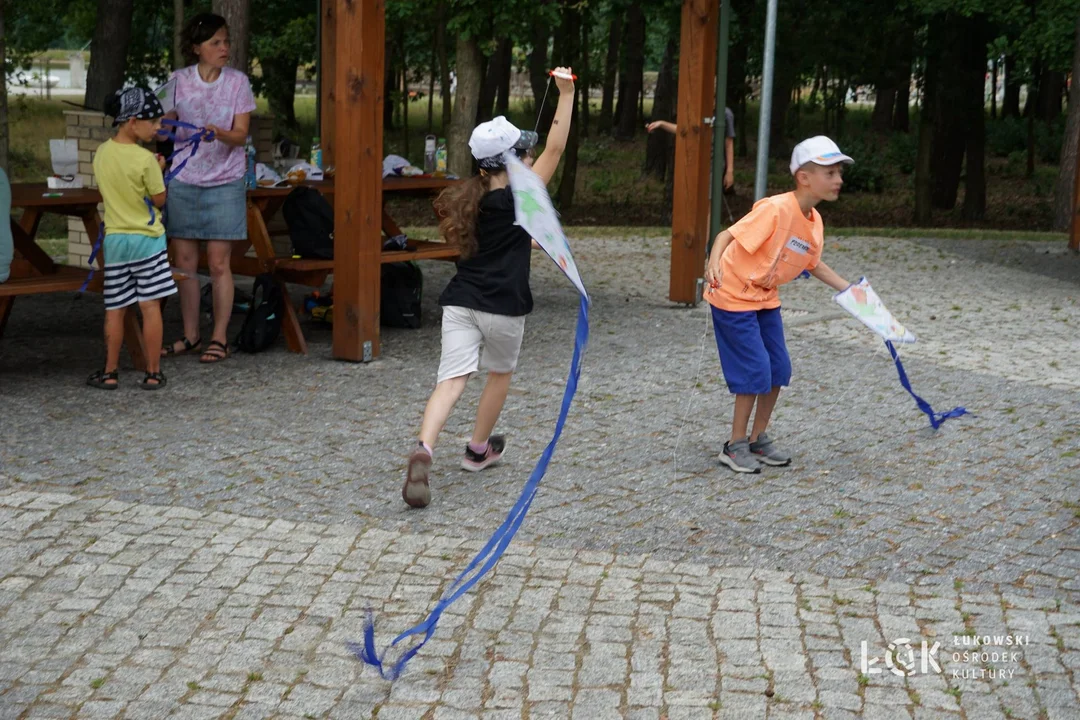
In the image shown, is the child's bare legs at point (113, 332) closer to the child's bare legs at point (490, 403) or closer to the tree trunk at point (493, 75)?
the child's bare legs at point (490, 403)

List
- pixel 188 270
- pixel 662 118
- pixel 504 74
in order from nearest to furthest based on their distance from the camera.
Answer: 1. pixel 188 270
2. pixel 662 118
3. pixel 504 74

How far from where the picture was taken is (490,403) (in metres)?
6.07

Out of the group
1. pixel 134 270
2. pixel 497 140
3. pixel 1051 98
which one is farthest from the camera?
pixel 1051 98

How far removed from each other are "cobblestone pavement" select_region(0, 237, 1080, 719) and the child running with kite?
0.42 metres

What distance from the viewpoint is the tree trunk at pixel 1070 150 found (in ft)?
59.4

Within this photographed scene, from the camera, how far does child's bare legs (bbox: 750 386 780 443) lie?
640 centimetres

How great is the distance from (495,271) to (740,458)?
1.51 m

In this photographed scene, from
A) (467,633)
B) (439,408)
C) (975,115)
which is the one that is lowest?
(467,633)

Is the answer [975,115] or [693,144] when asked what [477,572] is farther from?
[975,115]

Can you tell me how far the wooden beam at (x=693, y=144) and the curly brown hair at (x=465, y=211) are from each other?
5076 mm

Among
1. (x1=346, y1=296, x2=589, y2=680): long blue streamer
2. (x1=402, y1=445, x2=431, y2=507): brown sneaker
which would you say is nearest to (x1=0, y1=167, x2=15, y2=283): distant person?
(x1=402, y1=445, x2=431, y2=507): brown sneaker

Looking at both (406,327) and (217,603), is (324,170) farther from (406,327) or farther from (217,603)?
(217,603)

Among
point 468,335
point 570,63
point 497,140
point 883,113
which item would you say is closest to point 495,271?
point 468,335

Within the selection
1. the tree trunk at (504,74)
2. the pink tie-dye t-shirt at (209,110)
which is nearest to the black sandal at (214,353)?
the pink tie-dye t-shirt at (209,110)
